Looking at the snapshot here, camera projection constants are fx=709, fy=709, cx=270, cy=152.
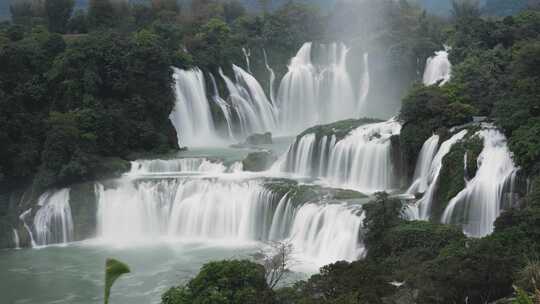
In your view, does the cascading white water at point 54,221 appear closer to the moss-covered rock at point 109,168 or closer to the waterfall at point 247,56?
the moss-covered rock at point 109,168

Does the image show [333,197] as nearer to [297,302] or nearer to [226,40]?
[297,302]

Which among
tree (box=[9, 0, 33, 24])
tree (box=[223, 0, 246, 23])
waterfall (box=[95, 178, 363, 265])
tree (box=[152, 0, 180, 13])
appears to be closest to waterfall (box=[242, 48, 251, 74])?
tree (box=[152, 0, 180, 13])

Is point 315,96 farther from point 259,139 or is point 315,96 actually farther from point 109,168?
point 109,168

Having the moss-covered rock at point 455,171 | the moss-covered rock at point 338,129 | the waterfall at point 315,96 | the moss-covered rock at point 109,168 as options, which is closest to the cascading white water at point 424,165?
the moss-covered rock at point 455,171

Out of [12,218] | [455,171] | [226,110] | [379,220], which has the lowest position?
[12,218]

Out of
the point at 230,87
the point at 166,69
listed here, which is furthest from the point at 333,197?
the point at 230,87

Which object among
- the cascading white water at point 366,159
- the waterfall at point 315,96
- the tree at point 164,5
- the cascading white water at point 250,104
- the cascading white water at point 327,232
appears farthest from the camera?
the tree at point 164,5

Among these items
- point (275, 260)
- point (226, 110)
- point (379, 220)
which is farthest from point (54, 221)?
point (226, 110)
